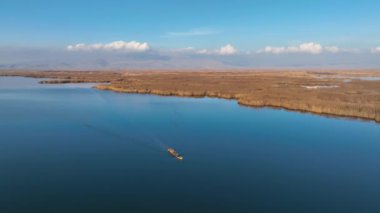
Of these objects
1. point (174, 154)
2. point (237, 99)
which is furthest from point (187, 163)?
point (237, 99)

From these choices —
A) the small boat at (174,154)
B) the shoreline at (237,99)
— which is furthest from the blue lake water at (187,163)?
the shoreline at (237,99)

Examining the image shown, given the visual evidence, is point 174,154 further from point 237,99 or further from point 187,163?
point 237,99

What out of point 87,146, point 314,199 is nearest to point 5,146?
point 87,146

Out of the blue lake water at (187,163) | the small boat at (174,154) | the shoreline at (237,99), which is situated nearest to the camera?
the blue lake water at (187,163)

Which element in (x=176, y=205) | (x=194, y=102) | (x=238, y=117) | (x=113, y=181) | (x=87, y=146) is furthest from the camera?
(x=194, y=102)

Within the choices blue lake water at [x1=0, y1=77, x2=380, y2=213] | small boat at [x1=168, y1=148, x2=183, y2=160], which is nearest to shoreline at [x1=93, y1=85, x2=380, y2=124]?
blue lake water at [x1=0, y1=77, x2=380, y2=213]

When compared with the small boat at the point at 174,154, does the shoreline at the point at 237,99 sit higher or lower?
higher

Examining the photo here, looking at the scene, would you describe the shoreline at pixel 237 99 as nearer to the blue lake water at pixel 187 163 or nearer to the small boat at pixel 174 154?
the blue lake water at pixel 187 163

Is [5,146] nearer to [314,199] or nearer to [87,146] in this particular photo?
[87,146]

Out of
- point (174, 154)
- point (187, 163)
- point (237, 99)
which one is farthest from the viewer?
point (237, 99)
